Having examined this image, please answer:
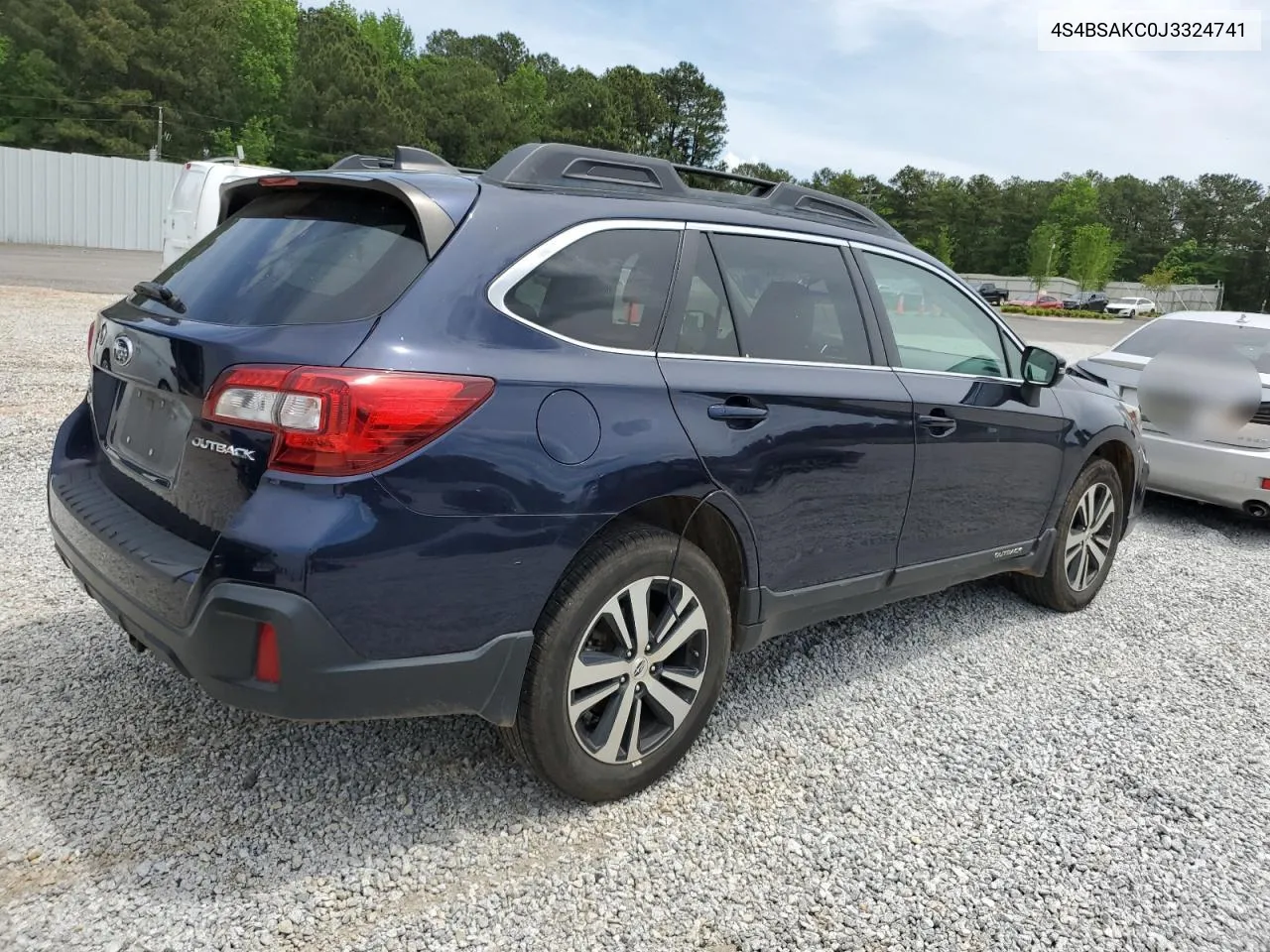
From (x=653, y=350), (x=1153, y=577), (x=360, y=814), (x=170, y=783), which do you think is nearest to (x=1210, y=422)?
(x=1153, y=577)

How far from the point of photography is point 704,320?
2941 millimetres

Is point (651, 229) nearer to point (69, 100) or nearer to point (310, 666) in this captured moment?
point (310, 666)

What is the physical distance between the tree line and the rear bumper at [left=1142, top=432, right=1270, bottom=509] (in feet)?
78.8

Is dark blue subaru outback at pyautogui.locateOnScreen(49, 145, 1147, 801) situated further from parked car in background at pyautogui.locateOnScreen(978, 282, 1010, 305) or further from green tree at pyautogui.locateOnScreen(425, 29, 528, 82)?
green tree at pyautogui.locateOnScreen(425, 29, 528, 82)

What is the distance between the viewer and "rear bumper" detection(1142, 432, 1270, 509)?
6184 mm

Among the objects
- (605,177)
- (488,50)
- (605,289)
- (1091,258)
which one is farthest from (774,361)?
(488,50)

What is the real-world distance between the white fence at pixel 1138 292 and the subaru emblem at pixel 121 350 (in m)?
72.9

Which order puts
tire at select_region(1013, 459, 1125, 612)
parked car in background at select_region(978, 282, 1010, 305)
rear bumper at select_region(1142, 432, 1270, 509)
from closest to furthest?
tire at select_region(1013, 459, 1125, 612) → parked car in background at select_region(978, 282, 1010, 305) → rear bumper at select_region(1142, 432, 1270, 509)

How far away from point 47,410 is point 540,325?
6.11 m

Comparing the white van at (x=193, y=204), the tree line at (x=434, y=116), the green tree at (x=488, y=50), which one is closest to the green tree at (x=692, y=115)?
the tree line at (x=434, y=116)

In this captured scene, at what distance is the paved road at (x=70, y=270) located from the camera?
1784cm

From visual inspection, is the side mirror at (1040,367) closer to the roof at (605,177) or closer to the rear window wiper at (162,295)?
the roof at (605,177)

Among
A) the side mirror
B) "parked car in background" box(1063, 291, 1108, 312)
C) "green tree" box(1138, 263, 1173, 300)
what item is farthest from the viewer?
"green tree" box(1138, 263, 1173, 300)

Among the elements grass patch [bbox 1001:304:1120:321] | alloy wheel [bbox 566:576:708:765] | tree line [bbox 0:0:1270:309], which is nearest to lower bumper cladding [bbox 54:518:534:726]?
alloy wheel [bbox 566:576:708:765]
